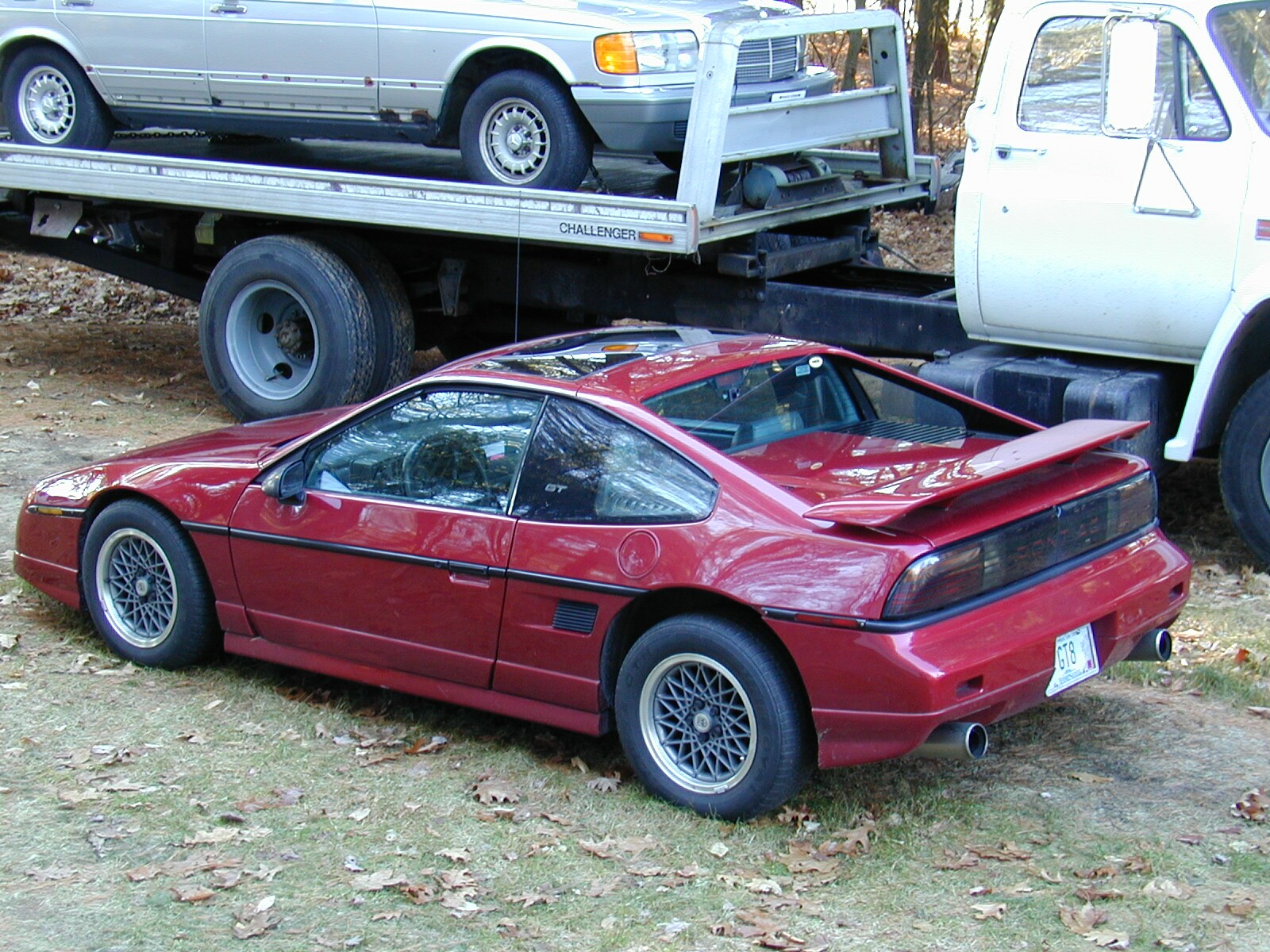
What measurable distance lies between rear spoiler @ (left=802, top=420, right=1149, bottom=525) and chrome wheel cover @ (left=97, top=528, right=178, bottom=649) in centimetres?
279

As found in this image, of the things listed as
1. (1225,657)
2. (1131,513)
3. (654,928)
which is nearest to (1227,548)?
(1225,657)

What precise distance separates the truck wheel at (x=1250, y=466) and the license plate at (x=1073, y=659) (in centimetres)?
229

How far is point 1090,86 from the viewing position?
22.6 feet

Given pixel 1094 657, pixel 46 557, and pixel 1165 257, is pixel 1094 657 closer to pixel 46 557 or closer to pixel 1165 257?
pixel 1165 257

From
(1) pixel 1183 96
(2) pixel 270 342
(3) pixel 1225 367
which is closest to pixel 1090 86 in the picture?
(1) pixel 1183 96

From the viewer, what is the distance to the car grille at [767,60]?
26.7 feet

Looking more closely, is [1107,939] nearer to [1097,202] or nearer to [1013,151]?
[1097,202]

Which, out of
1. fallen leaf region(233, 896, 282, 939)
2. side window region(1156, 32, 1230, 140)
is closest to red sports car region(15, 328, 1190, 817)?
fallen leaf region(233, 896, 282, 939)

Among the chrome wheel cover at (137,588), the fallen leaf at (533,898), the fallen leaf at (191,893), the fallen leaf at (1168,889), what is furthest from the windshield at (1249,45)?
the fallen leaf at (191,893)

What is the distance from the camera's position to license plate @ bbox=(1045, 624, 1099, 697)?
187 inches

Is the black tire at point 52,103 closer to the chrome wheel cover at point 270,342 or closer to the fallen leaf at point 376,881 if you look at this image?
the chrome wheel cover at point 270,342

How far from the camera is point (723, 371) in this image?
17.5ft

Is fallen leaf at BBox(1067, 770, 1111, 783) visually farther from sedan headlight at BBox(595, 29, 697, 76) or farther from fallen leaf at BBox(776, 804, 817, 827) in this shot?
sedan headlight at BBox(595, 29, 697, 76)

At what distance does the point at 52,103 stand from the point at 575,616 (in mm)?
6842
